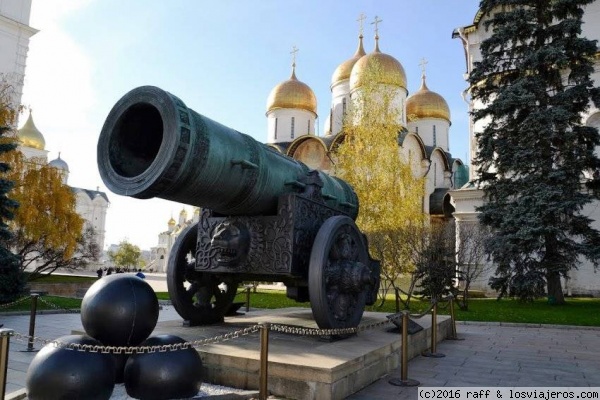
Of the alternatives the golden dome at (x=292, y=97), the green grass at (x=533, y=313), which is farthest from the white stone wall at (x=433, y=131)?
the green grass at (x=533, y=313)

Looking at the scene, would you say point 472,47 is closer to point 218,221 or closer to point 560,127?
point 560,127

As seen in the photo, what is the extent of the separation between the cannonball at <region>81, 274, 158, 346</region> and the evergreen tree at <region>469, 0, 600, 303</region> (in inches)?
505

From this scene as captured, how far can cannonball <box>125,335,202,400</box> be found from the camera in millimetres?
3566

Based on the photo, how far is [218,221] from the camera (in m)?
5.31

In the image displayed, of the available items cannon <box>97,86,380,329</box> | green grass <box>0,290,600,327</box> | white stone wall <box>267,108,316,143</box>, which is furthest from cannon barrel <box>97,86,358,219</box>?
white stone wall <box>267,108,316,143</box>

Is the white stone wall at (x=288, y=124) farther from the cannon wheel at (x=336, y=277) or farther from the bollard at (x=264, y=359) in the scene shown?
the bollard at (x=264, y=359)

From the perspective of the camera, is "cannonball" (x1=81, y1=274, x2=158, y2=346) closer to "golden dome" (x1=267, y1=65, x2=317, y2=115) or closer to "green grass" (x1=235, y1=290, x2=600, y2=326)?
"green grass" (x1=235, y1=290, x2=600, y2=326)

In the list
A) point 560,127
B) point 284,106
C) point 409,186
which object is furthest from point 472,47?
point 284,106

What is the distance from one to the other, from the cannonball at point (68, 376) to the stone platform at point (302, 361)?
1.10 metres

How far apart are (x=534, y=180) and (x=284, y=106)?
23.8 m

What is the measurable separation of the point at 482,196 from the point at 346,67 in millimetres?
17970

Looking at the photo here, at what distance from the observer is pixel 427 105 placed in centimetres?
3678

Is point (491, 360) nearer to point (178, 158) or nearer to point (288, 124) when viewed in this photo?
point (178, 158)

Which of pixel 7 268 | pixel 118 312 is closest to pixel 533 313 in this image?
pixel 118 312
